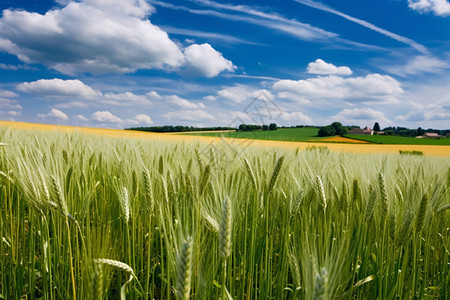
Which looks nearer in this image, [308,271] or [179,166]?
[308,271]

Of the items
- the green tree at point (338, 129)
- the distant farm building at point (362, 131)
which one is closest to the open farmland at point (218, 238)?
the green tree at point (338, 129)

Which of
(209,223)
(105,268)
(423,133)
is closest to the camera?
(105,268)

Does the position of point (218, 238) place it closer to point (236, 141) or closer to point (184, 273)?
point (184, 273)

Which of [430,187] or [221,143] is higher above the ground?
[221,143]

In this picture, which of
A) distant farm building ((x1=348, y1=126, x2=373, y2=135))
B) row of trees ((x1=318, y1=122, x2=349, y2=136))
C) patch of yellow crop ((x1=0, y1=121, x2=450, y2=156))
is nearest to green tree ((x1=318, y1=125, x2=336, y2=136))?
row of trees ((x1=318, y1=122, x2=349, y2=136))

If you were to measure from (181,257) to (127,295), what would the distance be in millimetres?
861

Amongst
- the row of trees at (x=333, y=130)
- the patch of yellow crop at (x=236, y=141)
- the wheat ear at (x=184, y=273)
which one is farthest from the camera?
the row of trees at (x=333, y=130)

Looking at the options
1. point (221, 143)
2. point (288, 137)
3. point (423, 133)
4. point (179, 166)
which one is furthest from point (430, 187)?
point (423, 133)

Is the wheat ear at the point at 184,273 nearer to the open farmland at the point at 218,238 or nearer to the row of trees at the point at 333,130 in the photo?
the open farmland at the point at 218,238

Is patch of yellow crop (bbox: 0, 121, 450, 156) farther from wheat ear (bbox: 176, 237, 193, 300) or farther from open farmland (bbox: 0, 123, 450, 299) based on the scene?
wheat ear (bbox: 176, 237, 193, 300)

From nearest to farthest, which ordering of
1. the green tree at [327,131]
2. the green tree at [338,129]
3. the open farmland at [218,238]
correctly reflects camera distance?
the open farmland at [218,238] < the green tree at [327,131] < the green tree at [338,129]

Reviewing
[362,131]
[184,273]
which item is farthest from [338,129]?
[184,273]

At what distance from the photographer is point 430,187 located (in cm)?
190

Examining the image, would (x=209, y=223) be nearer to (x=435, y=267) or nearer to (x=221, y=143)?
(x=221, y=143)
